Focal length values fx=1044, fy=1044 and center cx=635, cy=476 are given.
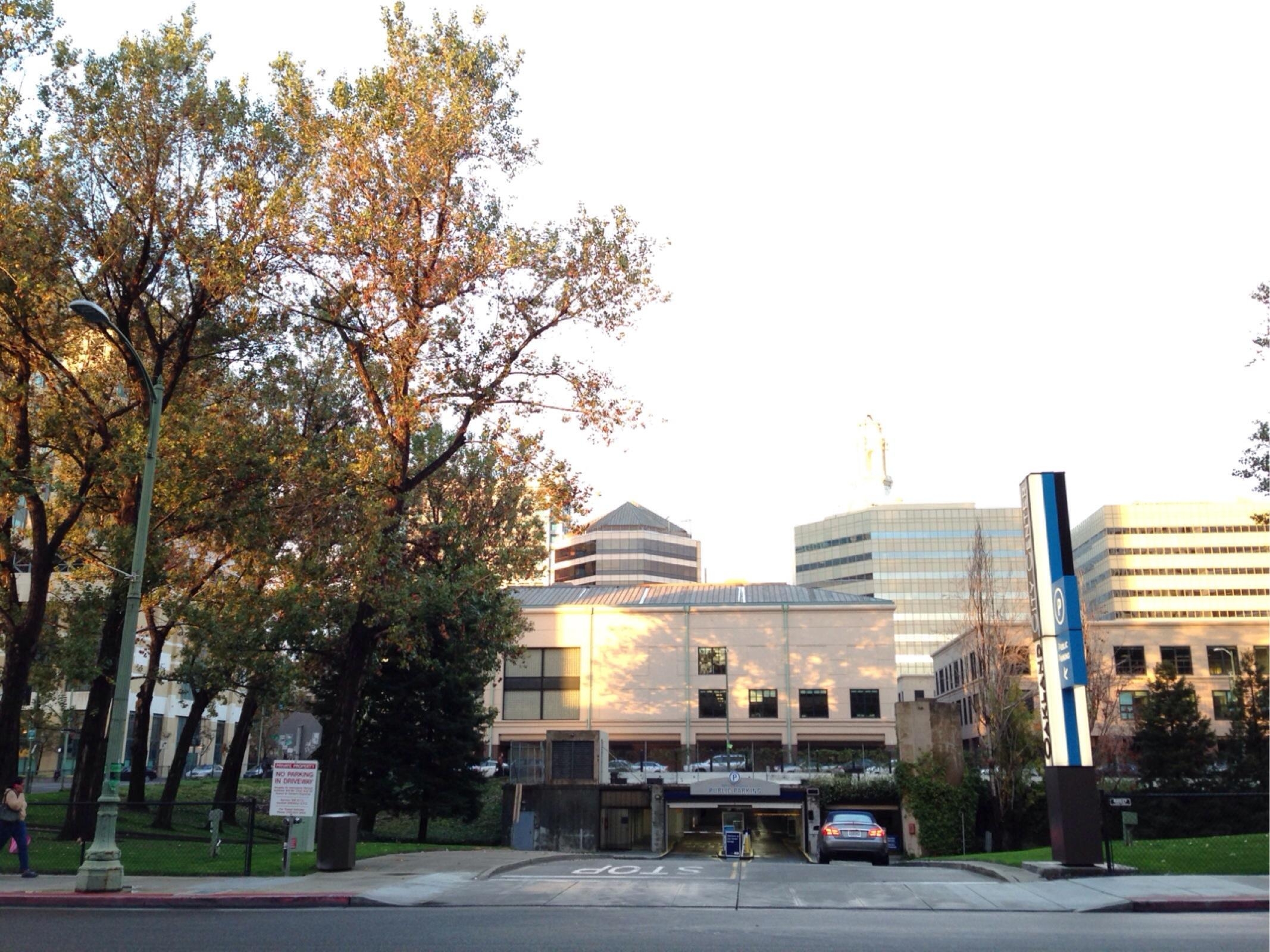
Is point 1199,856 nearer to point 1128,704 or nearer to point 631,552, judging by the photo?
point 1128,704

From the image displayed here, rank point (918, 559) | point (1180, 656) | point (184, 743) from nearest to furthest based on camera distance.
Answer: point (184, 743)
point (1180, 656)
point (918, 559)

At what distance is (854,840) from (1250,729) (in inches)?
984

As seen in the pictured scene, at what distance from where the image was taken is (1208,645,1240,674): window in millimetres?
76625

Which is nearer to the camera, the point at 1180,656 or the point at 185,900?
the point at 185,900

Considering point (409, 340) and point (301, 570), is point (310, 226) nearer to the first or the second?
point (409, 340)

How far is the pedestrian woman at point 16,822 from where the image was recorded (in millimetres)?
17859

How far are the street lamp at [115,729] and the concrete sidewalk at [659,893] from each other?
39 cm

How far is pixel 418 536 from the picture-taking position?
1038 inches

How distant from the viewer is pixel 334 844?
18.5m

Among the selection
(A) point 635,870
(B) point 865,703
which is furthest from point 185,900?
(B) point 865,703

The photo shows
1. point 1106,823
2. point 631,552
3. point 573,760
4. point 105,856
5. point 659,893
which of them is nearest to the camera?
point 659,893

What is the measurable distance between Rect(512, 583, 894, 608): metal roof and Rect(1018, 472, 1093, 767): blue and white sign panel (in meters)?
44.9

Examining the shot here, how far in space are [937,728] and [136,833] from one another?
27.1m

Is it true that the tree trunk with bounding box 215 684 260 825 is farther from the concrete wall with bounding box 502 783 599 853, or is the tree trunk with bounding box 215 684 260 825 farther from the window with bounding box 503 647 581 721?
the window with bounding box 503 647 581 721
